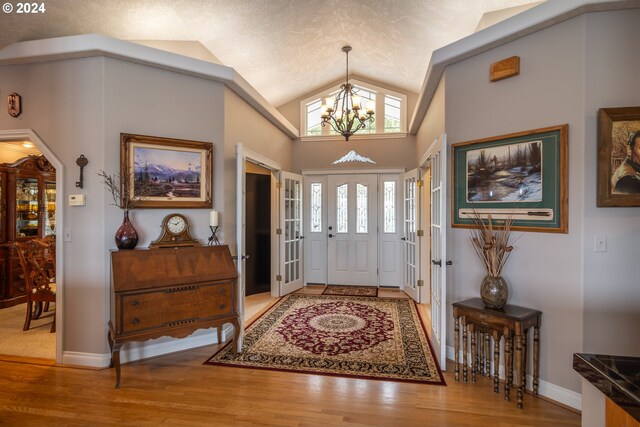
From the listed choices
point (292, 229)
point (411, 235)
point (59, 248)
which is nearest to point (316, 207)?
point (292, 229)

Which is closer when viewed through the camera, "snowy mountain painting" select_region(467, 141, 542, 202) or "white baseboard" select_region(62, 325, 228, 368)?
"snowy mountain painting" select_region(467, 141, 542, 202)

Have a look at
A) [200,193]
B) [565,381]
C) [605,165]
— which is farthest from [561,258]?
[200,193]

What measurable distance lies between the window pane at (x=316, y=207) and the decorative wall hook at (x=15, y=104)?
13.7 feet

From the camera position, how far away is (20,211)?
4992mm

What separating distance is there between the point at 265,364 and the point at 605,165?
3.02 meters

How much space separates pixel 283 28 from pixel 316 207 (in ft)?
10.2

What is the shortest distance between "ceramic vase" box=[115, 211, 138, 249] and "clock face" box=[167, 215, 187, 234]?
315 mm

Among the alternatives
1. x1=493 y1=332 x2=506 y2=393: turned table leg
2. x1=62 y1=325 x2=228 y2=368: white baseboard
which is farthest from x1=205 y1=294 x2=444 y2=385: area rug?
x1=493 y1=332 x2=506 y2=393: turned table leg

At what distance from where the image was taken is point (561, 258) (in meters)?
2.34

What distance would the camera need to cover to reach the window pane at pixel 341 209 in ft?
19.9

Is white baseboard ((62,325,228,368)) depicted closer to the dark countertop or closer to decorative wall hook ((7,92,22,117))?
decorative wall hook ((7,92,22,117))

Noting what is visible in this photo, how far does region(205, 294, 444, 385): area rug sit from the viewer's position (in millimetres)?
2836

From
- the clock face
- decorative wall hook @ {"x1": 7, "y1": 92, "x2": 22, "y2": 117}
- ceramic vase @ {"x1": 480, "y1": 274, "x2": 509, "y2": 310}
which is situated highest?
decorative wall hook @ {"x1": 7, "y1": 92, "x2": 22, "y2": 117}

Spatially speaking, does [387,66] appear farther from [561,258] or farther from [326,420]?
[326,420]
